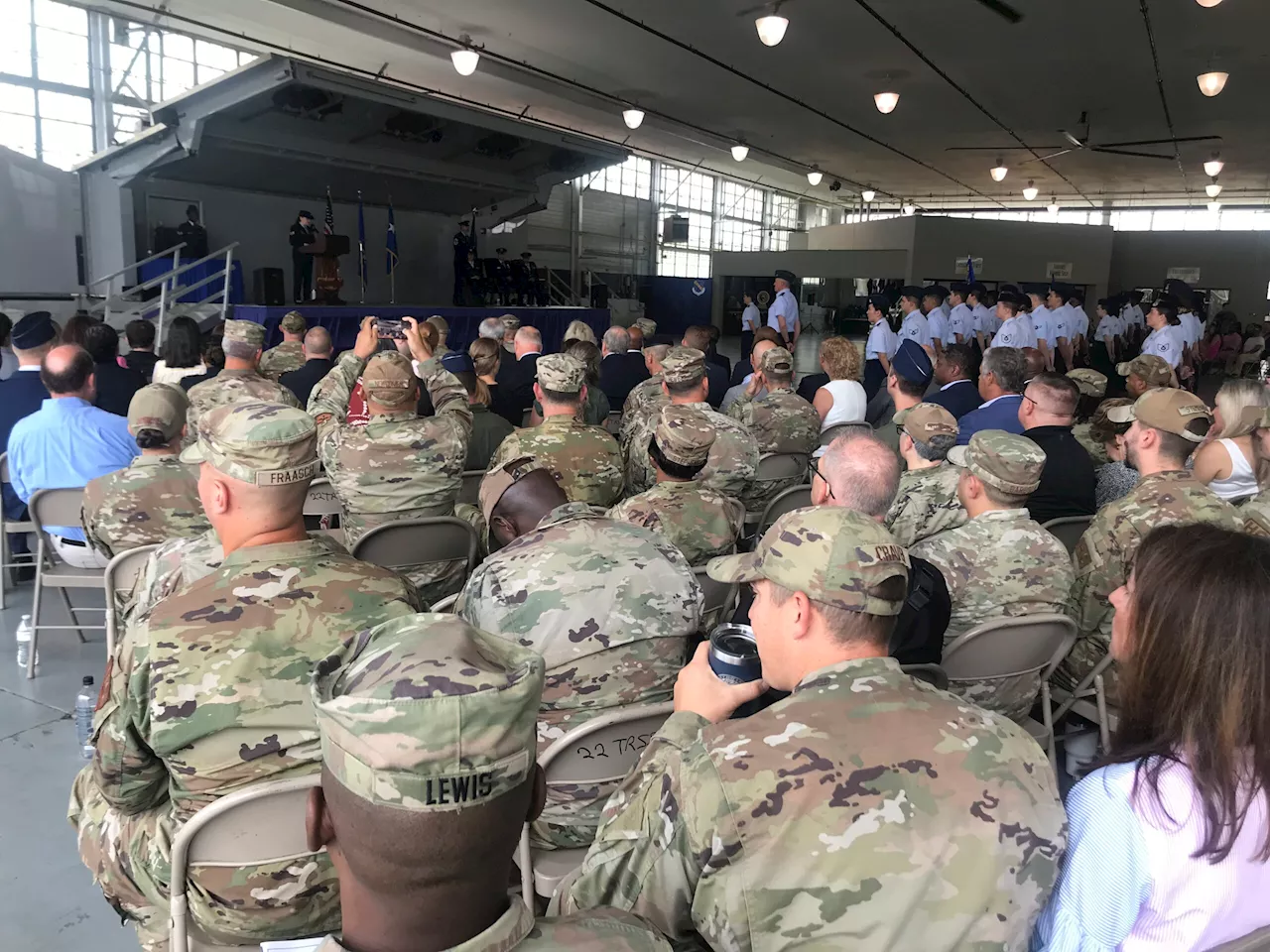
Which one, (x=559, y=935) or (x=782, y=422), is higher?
(x=782, y=422)

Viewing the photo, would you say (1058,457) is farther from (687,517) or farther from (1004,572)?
(687,517)

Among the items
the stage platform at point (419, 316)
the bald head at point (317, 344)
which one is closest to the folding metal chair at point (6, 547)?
the bald head at point (317, 344)

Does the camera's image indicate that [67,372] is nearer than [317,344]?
Yes

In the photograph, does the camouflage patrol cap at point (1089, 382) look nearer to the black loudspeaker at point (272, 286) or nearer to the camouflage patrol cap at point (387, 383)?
the camouflage patrol cap at point (387, 383)

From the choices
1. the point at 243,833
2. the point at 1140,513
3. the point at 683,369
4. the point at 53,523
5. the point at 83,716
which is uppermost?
the point at 683,369

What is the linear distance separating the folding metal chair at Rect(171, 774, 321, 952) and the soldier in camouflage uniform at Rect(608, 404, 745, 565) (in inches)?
56.5

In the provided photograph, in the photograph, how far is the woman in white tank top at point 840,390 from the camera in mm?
5418

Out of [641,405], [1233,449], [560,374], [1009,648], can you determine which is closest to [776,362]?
[641,405]

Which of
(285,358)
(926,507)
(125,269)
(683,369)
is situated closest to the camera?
(926,507)

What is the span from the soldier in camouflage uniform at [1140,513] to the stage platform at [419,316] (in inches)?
331

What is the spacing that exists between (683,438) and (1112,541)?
145 cm

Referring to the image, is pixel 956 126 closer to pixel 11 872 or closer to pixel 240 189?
pixel 240 189

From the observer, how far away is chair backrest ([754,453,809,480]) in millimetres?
4424

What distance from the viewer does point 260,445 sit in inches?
70.1
